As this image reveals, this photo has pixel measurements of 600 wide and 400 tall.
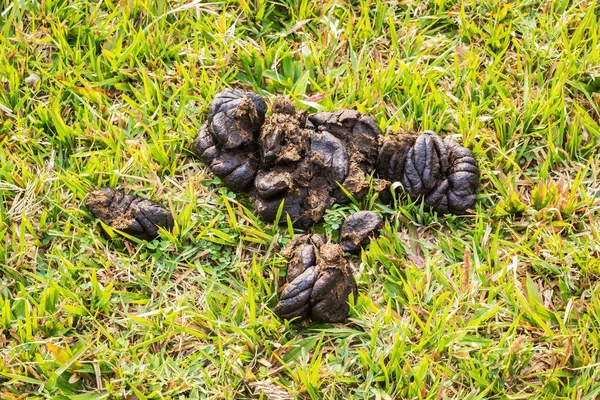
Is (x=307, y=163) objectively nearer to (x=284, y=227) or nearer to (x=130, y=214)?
(x=284, y=227)

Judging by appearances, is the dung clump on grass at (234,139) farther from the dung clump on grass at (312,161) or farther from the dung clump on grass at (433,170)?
the dung clump on grass at (433,170)

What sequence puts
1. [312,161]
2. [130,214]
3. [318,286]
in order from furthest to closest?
[312,161]
[130,214]
[318,286]

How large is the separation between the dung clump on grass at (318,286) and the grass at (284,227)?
Answer: 98 millimetres

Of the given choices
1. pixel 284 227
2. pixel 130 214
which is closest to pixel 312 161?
pixel 284 227

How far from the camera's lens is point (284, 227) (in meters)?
3.99

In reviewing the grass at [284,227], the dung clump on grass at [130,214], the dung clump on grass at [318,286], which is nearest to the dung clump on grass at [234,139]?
the grass at [284,227]

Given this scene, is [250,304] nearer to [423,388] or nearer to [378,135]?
[423,388]

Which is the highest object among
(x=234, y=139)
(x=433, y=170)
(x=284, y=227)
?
(x=234, y=139)

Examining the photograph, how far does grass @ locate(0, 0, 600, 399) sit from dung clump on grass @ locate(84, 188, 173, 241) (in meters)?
0.08

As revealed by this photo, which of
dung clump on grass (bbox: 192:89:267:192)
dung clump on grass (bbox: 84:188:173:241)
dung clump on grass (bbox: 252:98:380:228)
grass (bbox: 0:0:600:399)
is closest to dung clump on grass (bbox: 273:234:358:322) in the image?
grass (bbox: 0:0:600:399)

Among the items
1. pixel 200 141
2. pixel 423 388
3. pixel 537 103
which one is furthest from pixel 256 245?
pixel 537 103

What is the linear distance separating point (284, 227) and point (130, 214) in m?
0.89

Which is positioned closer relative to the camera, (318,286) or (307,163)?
(318,286)

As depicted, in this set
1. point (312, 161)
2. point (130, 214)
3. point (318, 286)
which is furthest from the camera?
point (312, 161)
